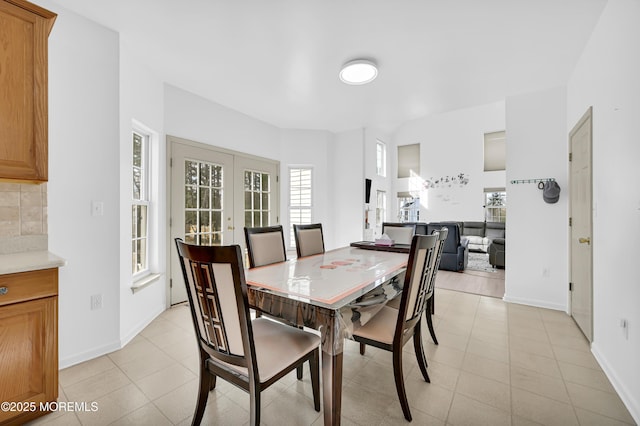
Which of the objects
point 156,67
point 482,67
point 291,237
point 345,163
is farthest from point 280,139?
point 482,67

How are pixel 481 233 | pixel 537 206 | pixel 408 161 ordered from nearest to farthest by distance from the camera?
pixel 537 206 → pixel 481 233 → pixel 408 161

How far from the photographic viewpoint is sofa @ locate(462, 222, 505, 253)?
286 inches

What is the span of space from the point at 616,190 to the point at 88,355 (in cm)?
400

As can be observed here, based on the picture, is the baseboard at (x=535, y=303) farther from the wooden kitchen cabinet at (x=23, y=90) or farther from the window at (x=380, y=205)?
the wooden kitchen cabinet at (x=23, y=90)

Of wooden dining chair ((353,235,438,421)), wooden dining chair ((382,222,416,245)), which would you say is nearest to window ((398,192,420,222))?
wooden dining chair ((382,222,416,245))

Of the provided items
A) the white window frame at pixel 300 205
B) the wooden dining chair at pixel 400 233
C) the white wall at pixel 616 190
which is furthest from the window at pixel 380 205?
the white wall at pixel 616 190

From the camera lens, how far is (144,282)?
9.15 feet

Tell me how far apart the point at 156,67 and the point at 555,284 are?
16.5 feet

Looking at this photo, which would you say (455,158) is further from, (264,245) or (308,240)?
(264,245)

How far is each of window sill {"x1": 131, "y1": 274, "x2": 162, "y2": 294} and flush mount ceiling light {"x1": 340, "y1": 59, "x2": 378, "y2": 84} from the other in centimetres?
290

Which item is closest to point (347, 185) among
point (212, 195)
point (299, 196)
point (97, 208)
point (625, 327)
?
point (299, 196)

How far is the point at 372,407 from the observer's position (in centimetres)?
164

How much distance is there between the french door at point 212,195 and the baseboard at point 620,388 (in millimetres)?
3884

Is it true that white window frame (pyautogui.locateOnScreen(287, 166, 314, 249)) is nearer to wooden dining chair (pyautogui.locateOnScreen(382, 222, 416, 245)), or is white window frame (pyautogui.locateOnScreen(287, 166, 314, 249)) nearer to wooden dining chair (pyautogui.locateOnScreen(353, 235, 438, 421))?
wooden dining chair (pyautogui.locateOnScreen(382, 222, 416, 245))
